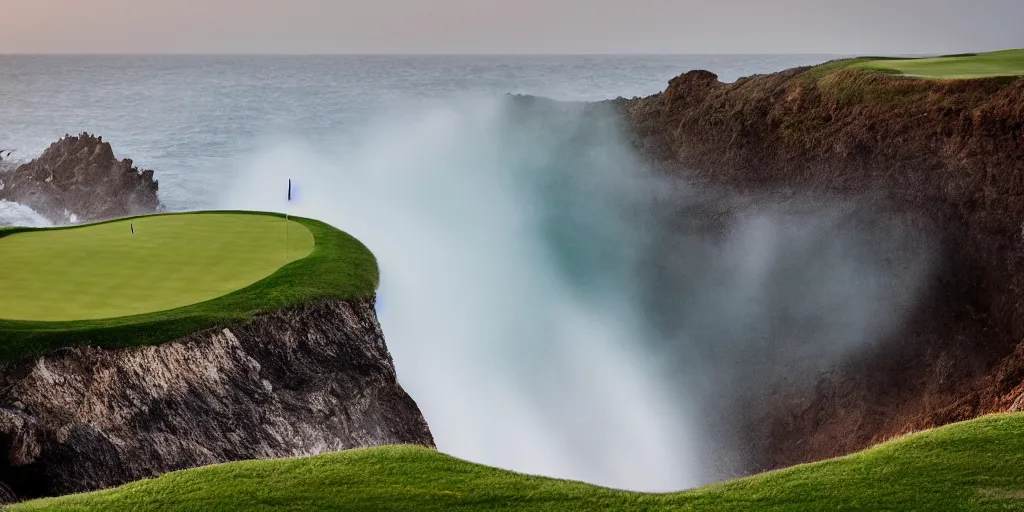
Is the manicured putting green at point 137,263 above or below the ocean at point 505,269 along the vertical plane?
above

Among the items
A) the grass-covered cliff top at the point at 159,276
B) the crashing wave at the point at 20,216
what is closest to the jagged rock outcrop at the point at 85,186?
the crashing wave at the point at 20,216

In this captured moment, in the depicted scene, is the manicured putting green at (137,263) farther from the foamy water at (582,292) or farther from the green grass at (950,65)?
the green grass at (950,65)

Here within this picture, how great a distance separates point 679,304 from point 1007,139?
8474mm

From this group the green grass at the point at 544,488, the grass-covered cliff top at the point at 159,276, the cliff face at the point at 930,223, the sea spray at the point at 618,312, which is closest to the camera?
the green grass at the point at 544,488

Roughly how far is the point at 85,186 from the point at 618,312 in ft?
81.5

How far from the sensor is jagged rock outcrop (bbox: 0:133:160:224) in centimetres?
3325

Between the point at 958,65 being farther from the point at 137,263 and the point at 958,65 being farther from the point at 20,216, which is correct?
the point at 20,216

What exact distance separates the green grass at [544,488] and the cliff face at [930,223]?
15.8ft

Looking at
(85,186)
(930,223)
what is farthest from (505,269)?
(85,186)

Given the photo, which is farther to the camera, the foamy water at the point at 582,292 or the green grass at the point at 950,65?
the green grass at the point at 950,65

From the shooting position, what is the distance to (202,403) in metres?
10.5

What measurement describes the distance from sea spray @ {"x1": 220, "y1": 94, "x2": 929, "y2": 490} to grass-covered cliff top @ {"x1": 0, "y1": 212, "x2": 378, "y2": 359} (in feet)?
5.41

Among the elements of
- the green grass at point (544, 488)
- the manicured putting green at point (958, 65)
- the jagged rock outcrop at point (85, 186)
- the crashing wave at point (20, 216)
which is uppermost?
the manicured putting green at point (958, 65)

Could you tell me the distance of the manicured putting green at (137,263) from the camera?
11.1m
